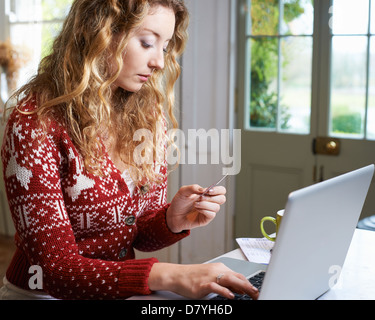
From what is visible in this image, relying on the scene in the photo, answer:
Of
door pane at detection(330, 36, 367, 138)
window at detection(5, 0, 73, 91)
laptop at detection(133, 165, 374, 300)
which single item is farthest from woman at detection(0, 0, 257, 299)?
window at detection(5, 0, 73, 91)

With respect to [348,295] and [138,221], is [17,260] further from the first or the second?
[348,295]

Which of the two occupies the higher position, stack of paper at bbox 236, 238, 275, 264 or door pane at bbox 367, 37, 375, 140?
door pane at bbox 367, 37, 375, 140

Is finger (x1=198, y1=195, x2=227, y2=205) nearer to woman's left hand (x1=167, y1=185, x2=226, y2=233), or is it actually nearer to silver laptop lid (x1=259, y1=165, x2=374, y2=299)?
woman's left hand (x1=167, y1=185, x2=226, y2=233)

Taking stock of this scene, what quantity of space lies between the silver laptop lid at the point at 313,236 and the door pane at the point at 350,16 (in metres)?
1.89

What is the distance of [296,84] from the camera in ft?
9.91

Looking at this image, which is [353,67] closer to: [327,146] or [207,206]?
[327,146]

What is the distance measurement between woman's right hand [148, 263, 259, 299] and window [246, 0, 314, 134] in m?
2.10

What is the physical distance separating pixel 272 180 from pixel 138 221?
1.73 meters

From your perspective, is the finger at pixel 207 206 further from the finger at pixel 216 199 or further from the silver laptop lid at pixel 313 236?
the silver laptop lid at pixel 313 236

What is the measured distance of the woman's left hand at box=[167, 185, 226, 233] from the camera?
4.32ft

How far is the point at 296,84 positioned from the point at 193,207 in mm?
1801

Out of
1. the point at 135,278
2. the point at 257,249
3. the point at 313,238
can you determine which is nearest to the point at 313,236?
the point at 313,238
